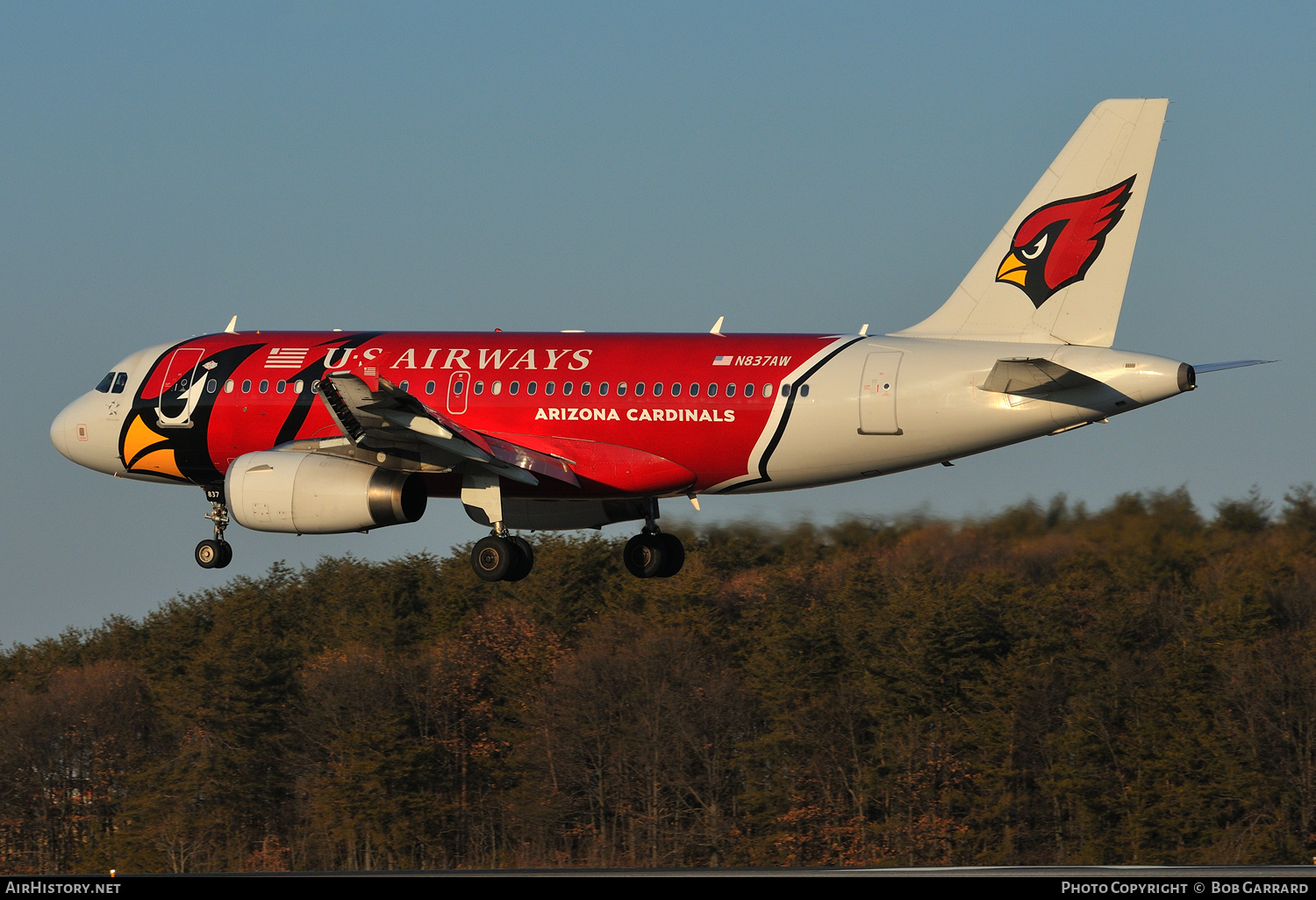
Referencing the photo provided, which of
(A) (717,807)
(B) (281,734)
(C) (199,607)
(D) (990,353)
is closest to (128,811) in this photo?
(B) (281,734)

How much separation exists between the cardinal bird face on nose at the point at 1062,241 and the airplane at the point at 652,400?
0.13ft

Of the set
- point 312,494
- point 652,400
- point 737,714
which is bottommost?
point 737,714

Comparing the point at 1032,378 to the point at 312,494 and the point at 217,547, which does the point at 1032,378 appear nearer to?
the point at 312,494

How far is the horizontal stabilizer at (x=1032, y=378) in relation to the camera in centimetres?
3334

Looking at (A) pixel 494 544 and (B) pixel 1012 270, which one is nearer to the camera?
(B) pixel 1012 270

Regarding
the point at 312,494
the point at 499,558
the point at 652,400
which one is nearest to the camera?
the point at 312,494

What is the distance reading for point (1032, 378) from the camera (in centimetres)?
3403

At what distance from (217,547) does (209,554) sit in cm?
25

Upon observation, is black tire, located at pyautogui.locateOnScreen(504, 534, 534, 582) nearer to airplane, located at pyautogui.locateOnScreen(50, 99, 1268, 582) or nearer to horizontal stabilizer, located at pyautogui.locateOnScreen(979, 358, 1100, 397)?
airplane, located at pyautogui.locateOnScreen(50, 99, 1268, 582)

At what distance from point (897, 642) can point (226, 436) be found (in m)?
43.7

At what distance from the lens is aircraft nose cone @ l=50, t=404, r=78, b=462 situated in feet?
140

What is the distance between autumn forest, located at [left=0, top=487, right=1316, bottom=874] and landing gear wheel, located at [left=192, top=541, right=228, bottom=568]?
29294mm

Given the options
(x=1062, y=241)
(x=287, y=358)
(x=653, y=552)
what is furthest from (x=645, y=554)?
(x=1062, y=241)

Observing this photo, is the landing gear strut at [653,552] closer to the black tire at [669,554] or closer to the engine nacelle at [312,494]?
the black tire at [669,554]
